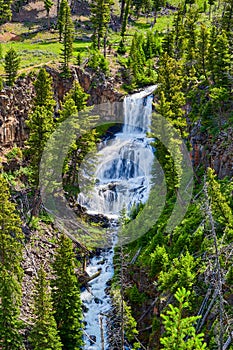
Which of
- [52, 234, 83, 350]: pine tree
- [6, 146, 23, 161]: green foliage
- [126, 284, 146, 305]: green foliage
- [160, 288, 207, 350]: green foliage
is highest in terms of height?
[160, 288, 207, 350]: green foliage

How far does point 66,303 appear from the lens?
112ft

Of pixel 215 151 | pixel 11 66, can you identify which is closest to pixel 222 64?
pixel 215 151

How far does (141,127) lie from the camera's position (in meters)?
61.4

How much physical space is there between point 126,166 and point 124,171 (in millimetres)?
725

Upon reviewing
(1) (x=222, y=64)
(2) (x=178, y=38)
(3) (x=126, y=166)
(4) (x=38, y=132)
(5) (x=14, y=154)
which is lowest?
(3) (x=126, y=166)

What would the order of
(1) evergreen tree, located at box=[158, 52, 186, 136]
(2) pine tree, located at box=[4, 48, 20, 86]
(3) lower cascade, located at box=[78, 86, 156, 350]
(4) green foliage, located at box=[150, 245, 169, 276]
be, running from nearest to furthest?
(4) green foliage, located at box=[150, 245, 169, 276], (1) evergreen tree, located at box=[158, 52, 186, 136], (2) pine tree, located at box=[4, 48, 20, 86], (3) lower cascade, located at box=[78, 86, 156, 350]

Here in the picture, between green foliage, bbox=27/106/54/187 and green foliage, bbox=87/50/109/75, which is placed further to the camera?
→ green foliage, bbox=87/50/109/75

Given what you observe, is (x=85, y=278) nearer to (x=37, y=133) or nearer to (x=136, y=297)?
(x=136, y=297)

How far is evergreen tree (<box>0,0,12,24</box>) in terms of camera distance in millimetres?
81637

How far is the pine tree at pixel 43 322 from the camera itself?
3030cm

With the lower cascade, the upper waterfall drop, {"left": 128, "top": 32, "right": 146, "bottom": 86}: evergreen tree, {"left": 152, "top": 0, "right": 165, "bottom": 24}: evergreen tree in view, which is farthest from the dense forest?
{"left": 152, "top": 0, "right": 165, "bottom": 24}: evergreen tree

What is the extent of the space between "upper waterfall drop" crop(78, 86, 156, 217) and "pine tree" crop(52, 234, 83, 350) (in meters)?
16.9

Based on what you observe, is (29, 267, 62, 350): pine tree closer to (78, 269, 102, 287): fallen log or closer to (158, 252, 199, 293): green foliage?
(158, 252, 199, 293): green foliage

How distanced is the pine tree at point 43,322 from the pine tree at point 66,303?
7.99ft
